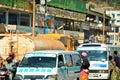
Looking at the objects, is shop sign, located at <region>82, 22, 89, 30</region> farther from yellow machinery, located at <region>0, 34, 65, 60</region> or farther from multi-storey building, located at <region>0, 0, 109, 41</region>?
yellow machinery, located at <region>0, 34, 65, 60</region>

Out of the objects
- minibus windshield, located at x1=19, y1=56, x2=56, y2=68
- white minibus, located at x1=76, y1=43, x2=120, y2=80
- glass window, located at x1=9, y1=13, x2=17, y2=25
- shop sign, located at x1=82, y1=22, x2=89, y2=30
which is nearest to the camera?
minibus windshield, located at x1=19, y1=56, x2=56, y2=68

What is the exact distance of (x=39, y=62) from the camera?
1694cm

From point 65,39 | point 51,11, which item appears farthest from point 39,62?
point 51,11

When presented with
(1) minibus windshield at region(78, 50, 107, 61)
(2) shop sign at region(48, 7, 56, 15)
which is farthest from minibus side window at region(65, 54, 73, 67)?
(2) shop sign at region(48, 7, 56, 15)

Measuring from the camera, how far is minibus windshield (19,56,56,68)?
16781 mm

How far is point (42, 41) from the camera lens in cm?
2628

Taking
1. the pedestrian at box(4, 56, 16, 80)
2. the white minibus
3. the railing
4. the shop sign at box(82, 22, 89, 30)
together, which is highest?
the railing

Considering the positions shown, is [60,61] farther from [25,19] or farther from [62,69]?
[25,19]

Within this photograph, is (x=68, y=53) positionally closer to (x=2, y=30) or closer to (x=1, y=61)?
(x=1, y=61)

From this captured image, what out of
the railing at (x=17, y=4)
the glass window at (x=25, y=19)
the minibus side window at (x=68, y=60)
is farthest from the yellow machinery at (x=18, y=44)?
the glass window at (x=25, y=19)

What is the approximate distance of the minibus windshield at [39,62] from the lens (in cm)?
1678

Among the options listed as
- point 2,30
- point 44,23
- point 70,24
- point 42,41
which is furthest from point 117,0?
point 42,41

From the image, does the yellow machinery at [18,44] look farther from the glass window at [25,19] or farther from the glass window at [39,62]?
the glass window at [25,19]

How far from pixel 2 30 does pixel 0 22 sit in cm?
426
